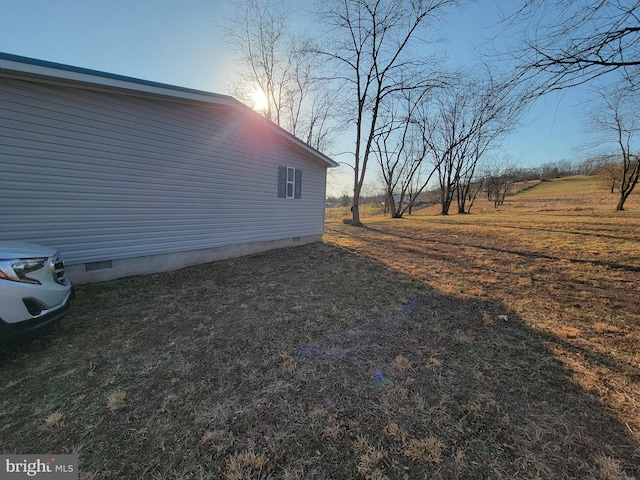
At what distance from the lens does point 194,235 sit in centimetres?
621

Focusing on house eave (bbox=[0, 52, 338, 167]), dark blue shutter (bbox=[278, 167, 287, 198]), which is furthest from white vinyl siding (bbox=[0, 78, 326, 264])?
dark blue shutter (bbox=[278, 167, 287, 198])

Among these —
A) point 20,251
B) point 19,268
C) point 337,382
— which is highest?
point 20,251

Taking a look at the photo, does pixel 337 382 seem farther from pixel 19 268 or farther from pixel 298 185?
pixel 298 185

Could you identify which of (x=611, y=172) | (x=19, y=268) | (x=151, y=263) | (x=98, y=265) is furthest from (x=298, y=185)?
(x=611, y=172)

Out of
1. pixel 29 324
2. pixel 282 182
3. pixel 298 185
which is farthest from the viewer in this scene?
pixel 298 185

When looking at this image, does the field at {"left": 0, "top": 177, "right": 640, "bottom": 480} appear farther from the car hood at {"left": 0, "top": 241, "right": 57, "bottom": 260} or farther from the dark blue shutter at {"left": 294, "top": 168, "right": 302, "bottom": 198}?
the dark blue shutter at {"left": 294, "top": 168, "right": 302, "bottom": 198}

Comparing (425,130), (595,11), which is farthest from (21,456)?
(425,130)

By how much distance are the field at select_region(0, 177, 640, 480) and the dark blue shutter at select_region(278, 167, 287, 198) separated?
418 centimetres

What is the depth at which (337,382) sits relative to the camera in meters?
2.39

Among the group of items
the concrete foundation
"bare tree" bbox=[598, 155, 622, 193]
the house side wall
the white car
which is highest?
"bare tree" bbox=[598, 155, 622, 193]

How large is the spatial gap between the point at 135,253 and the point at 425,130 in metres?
24.7

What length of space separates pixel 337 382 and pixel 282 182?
6.81m

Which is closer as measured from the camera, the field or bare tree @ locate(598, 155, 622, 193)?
the field

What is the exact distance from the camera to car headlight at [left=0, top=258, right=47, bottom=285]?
7.84 ft
